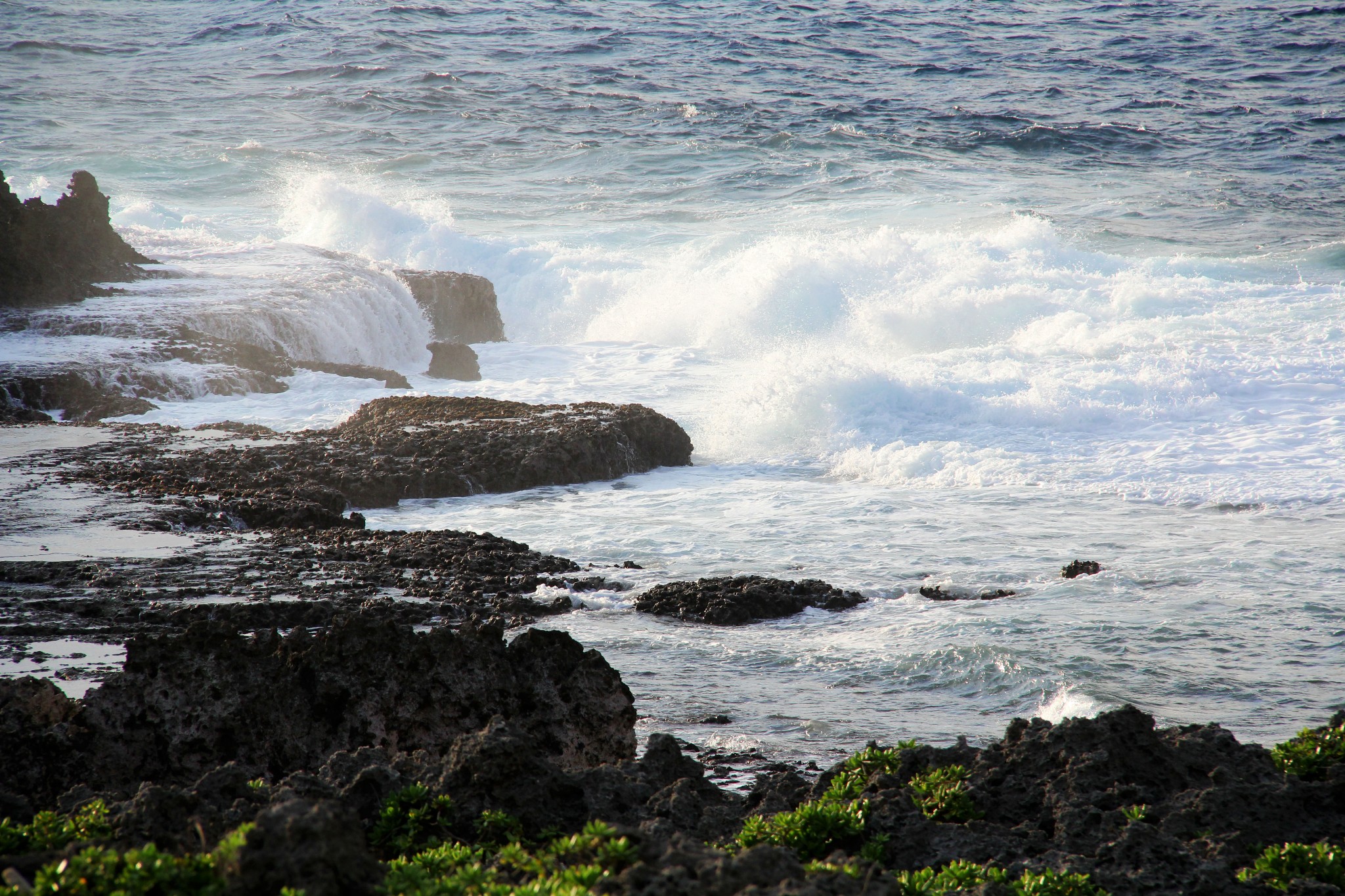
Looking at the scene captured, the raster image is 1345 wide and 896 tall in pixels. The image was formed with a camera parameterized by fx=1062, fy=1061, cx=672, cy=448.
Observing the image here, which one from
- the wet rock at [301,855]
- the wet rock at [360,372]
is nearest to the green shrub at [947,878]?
the wet rock at [301,855]

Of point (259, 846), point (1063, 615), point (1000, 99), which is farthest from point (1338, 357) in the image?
point (1000, 99)

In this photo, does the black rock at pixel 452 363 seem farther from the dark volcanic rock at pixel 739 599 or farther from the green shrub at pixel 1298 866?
the green shrub at pixel 1298 866

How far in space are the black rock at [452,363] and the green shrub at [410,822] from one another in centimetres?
1565

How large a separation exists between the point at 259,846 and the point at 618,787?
1.60 m

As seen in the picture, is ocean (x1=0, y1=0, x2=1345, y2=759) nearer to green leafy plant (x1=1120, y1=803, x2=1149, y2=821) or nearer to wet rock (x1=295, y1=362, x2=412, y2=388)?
wet rock (x1=295, y1=362, x2=412, y2=388)

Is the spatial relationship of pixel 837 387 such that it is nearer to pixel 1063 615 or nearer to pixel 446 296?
pixel 1063 615

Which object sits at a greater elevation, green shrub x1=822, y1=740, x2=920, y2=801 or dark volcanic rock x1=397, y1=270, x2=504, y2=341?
dark volcanic rock x1=397, y1=270, x2=504, y2=341

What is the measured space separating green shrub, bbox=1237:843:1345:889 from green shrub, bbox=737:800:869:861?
1.32m

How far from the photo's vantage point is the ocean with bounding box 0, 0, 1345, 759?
293 inches

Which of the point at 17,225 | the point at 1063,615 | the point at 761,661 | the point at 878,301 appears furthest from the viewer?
the point at 878,301

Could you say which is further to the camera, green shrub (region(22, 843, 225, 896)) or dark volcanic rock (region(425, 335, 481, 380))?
dark volcanic rock (region(425, 335, 481, 380))

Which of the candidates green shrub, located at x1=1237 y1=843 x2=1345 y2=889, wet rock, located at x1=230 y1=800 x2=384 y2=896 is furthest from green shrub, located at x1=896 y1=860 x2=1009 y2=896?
wet rock, located at x1=230 y1=800 x2=384 y2=896

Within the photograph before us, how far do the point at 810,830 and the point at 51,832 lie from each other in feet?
8.61

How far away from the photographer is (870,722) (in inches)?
235
